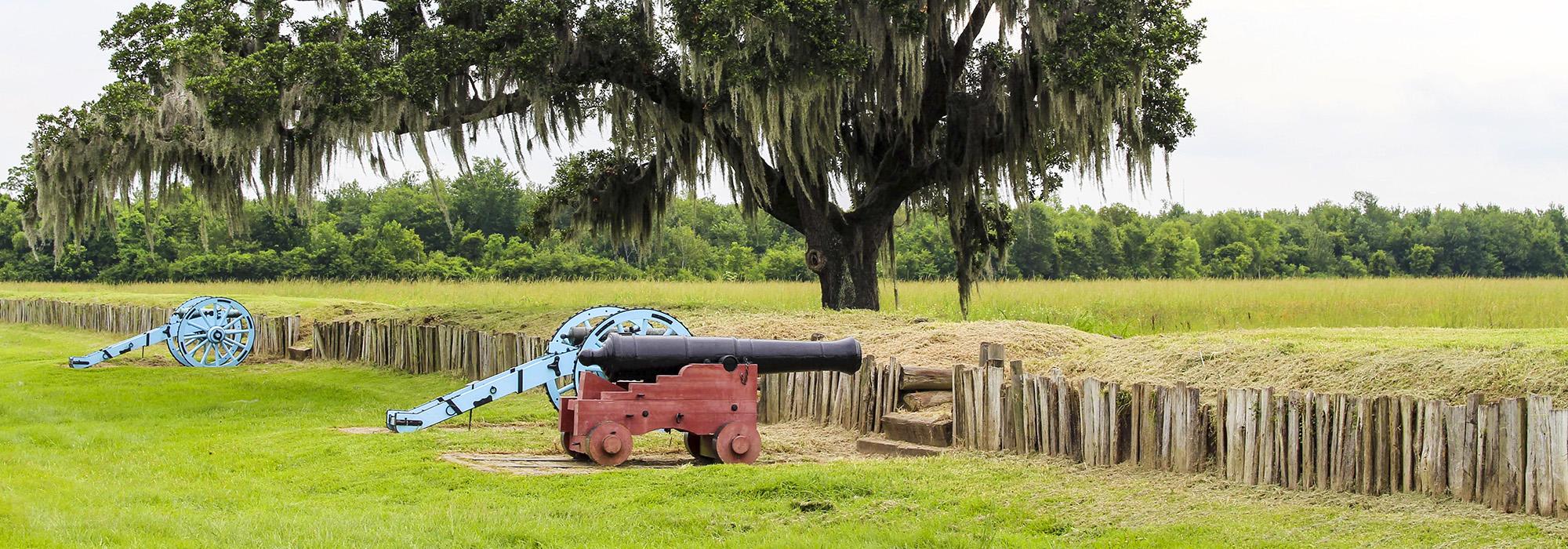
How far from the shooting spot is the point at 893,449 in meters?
9.73

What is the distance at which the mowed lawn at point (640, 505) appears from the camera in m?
6.51

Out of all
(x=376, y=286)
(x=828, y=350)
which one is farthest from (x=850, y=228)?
(x=376, y=286)

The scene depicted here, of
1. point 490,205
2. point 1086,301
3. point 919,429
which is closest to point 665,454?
point 919,429

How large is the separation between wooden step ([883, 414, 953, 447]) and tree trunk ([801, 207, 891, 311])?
951 cm

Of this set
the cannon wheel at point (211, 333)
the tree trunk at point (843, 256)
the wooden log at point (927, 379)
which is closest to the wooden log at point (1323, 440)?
the wooden log at point (927, 379)

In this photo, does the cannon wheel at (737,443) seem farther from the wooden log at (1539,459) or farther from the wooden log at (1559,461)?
the wooden log at (1559,461)

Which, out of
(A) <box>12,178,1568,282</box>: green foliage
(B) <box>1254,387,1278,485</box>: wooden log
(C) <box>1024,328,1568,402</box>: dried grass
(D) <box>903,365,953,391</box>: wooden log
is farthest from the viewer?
(A) <box>12,178,1568,282</box>: green foliage

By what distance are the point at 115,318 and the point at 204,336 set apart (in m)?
8.01

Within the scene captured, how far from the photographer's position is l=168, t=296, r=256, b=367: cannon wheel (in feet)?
65.9

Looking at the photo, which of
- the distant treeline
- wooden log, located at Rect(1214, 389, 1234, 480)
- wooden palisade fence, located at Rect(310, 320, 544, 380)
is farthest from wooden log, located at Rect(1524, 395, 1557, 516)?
the distant treeline

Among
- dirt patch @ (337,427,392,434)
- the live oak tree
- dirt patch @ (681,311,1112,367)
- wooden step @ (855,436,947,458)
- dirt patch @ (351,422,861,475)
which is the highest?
the live oak tree

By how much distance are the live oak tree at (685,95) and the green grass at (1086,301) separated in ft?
6.86

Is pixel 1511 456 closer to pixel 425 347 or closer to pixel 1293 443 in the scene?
pixel 1293 443

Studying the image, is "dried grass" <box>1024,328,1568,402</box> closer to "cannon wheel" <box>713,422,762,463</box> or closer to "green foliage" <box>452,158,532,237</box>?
"cannon wheel" <box>713,422,762,463</box>
